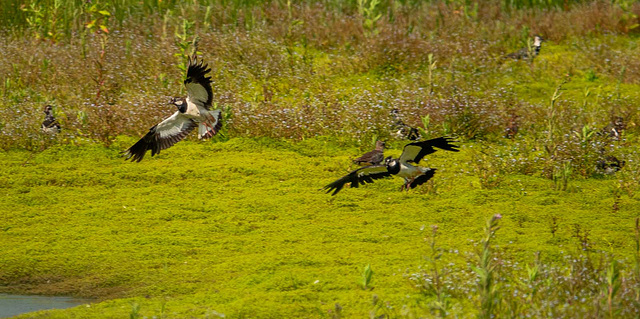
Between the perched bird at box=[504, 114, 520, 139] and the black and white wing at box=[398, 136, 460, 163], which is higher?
the black and white wing at box=[398, 136, 460, 163]

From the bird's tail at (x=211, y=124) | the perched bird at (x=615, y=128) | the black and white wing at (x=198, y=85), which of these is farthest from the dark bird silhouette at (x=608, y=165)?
the black and white wing at (x=198, y=85)

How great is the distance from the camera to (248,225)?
344 inches

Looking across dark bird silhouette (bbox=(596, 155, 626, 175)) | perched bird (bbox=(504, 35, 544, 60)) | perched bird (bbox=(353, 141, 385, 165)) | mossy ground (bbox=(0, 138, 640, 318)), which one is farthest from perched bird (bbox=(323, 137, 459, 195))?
perched bird (bbox=(504, 35, 544, 60))

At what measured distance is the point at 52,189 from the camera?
391 inches

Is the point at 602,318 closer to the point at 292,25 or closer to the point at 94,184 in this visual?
the point at 94,184

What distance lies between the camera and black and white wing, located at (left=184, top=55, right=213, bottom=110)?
9.58 m

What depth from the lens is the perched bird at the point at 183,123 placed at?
10078 millimetres

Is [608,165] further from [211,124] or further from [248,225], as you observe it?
[211,124]

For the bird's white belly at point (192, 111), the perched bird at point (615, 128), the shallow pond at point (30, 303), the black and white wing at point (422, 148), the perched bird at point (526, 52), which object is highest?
the black and white wing at point (422, 148)

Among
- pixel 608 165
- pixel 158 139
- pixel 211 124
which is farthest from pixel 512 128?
pixel 158 139

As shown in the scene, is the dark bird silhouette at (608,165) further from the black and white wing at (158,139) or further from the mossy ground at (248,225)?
the black and white wing at (158,139)

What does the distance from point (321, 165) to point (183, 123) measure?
5.75 feet

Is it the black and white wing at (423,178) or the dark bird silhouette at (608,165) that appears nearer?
the black and white wing at (423,178)

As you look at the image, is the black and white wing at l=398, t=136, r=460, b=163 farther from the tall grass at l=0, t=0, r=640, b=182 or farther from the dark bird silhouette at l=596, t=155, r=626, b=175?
the dark bird silhouette at l=596, t=155, r=626, b=175
